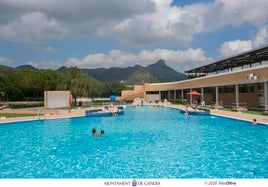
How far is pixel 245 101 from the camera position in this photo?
28078mm

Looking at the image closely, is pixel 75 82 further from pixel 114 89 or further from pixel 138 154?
pixel 114 89

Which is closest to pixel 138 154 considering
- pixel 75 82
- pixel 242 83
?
pixel 242 83

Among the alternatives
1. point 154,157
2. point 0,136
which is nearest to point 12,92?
point 0,136

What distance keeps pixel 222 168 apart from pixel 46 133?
481 inches

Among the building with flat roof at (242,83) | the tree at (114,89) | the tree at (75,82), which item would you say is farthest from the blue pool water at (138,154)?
the tree at (114,89)

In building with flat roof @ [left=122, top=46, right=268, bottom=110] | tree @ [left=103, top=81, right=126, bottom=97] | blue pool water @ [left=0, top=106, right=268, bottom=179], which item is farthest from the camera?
tree @ [left=103, top=81, right=126, bottom=97]

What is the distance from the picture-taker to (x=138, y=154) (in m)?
9.99

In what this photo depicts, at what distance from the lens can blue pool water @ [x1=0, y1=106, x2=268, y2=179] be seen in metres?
7.74

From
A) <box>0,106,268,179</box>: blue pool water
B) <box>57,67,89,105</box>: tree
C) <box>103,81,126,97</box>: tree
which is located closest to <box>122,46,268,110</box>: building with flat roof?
<box>0,106,268,179</box>: blue pool water

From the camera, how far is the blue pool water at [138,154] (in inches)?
305

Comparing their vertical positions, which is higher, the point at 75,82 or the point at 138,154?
the point at 75,82

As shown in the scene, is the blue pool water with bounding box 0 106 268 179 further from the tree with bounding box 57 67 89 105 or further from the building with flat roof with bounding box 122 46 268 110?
the tree with bounding box 57 67 89 105

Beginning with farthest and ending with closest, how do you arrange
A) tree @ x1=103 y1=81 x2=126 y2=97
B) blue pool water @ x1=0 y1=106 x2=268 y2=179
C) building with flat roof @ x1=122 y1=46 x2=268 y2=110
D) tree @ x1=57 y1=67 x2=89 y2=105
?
tree @ x1=103 y1=81 x2=126 y2=97
tree @ x1=57 y1=67 x2=89 y2=105
building with flat roof @ x1=122 y1=46 x2=268 y2=110
blue pool water @ x1=0 y1=106 x2=268 y2=179
